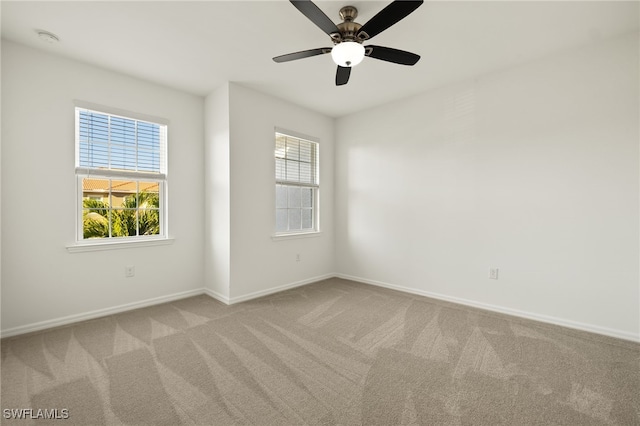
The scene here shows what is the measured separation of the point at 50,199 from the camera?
2811 mm

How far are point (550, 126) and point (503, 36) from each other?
3.45ft

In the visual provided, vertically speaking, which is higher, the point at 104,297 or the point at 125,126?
the point at 125,126

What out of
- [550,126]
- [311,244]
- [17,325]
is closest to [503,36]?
[550,126]

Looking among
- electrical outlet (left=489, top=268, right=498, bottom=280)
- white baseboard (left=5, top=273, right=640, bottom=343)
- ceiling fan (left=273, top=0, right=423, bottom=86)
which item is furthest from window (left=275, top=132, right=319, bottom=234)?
electrical outlet (left=489, top=268, right=498, bottom=280)

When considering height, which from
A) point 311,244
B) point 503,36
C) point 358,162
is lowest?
point 311,244

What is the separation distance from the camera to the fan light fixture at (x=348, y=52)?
2078 millimetres

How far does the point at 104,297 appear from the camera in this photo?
3.13 meters

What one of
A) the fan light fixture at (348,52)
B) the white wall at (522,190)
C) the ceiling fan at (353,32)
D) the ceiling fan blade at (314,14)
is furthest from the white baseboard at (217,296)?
the ceiling fan blade at (314,14)

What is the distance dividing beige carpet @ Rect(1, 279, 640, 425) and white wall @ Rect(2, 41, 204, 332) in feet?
0.98

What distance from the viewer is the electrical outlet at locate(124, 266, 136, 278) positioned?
10.8 ft

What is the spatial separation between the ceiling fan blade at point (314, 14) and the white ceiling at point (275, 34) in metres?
0.28

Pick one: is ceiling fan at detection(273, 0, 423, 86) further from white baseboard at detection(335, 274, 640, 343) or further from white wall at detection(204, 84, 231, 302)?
white baseboard at detection(335, 274, 640, 343)

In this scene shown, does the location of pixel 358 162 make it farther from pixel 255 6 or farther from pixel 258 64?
pixel 255 6

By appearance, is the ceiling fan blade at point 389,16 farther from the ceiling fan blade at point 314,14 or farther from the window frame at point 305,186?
the window frame at point 305,186
